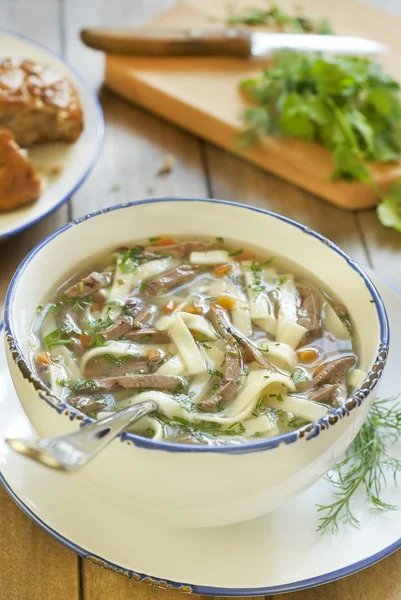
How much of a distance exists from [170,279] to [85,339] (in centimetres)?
44

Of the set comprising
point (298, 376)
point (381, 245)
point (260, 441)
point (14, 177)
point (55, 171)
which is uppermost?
point (260, 441)

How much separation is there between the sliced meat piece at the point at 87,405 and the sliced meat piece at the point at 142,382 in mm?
69

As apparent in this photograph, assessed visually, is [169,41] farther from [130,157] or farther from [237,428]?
[237,428]

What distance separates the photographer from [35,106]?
384 centimetres

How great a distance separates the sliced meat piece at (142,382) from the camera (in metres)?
2.32

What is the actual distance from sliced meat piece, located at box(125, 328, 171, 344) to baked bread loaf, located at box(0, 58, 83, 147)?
1704 millimetres

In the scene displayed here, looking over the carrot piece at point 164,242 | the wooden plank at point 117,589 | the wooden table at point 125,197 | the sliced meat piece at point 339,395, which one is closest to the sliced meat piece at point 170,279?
the carrot piece at point 164,242

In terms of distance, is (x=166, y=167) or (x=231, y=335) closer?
(x=231, y=335)

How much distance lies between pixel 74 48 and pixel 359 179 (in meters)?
2.17

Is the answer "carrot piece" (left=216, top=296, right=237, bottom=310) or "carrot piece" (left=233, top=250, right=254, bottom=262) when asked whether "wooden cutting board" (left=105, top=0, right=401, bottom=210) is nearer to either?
"carrot piece" (left=233, top=250, right=254, bottom=262)

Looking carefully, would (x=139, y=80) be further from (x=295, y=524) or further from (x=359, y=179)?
(x=295, y=524)

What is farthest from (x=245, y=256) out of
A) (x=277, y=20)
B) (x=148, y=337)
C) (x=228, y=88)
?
(x=277, y=20)

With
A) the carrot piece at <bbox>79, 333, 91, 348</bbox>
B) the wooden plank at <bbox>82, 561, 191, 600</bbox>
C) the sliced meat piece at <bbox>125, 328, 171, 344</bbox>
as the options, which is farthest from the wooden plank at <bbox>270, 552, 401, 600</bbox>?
the carrot piece at <bbox>79, 333, 91, 348</bbox>

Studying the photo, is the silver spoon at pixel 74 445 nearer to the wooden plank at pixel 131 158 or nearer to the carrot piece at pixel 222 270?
the carrot piece at pixel 222 270
